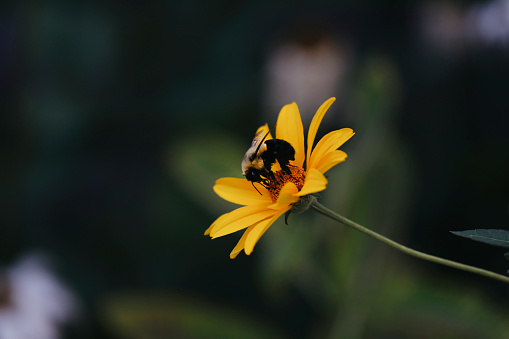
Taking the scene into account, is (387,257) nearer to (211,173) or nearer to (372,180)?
(372,180)

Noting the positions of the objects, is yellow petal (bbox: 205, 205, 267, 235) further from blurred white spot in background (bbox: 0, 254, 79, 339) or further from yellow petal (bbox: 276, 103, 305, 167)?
blurred white spot in background (bbox: 0, 254, 79, 339)

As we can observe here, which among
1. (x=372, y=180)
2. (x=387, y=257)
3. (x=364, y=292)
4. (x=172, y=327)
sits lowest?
(x=172, y=327)

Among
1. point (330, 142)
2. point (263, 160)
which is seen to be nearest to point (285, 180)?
point (263, 160)

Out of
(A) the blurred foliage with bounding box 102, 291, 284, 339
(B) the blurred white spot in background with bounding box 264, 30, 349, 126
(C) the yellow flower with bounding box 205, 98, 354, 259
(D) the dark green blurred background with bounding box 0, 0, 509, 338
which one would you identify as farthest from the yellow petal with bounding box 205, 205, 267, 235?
(B) the blurred white spot in background with bounding box 264, 30, 349, 126

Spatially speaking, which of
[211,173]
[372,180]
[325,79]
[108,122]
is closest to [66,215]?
[108,122]

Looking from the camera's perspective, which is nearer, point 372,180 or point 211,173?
point 372,180

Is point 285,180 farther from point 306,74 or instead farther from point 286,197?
point 306,74
